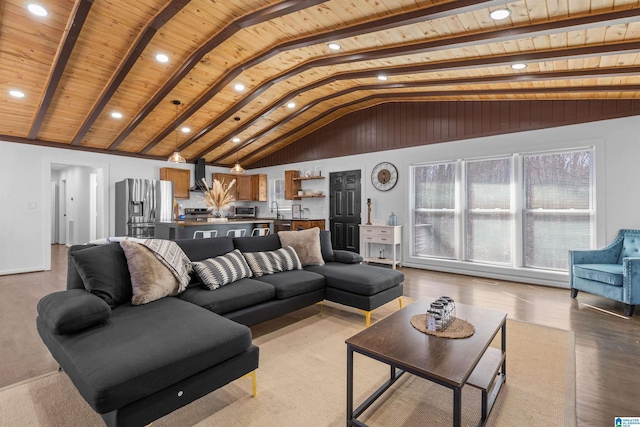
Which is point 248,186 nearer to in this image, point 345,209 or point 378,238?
point 345,209

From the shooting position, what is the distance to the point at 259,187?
8.72 m

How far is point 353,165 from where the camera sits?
7008 millimetres

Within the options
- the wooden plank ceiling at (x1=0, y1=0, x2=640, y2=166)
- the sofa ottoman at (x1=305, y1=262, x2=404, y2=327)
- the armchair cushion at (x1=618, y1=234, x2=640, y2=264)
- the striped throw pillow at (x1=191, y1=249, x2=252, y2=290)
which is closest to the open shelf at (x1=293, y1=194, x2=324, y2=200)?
the wooden plank ceiling at (x1=0, y1=0, x2=640, y2=166)

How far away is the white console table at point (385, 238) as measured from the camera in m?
5.97

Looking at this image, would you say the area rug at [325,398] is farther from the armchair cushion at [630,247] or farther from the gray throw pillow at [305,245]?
the armchair cushion at [630,247]

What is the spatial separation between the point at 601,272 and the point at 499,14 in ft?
10.1

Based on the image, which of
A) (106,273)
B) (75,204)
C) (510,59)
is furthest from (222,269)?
(75,204)

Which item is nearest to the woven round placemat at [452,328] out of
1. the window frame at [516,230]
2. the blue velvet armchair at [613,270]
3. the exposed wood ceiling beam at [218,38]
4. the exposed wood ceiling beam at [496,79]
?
the blue velvet armchair at [613,270]

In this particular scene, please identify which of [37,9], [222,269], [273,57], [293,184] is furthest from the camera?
[293,184]

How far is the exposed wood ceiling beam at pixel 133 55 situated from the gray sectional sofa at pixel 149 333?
2.30 metres

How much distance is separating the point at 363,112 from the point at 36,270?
7.19m

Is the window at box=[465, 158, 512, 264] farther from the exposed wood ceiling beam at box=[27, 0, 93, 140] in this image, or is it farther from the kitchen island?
the exposed wood ceiling beam at box=[27, 0, 93, 140]

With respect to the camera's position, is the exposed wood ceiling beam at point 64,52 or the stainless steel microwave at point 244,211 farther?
the stainless steel microwave at point 244,211

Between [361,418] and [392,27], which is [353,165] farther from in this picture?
[361,418]
